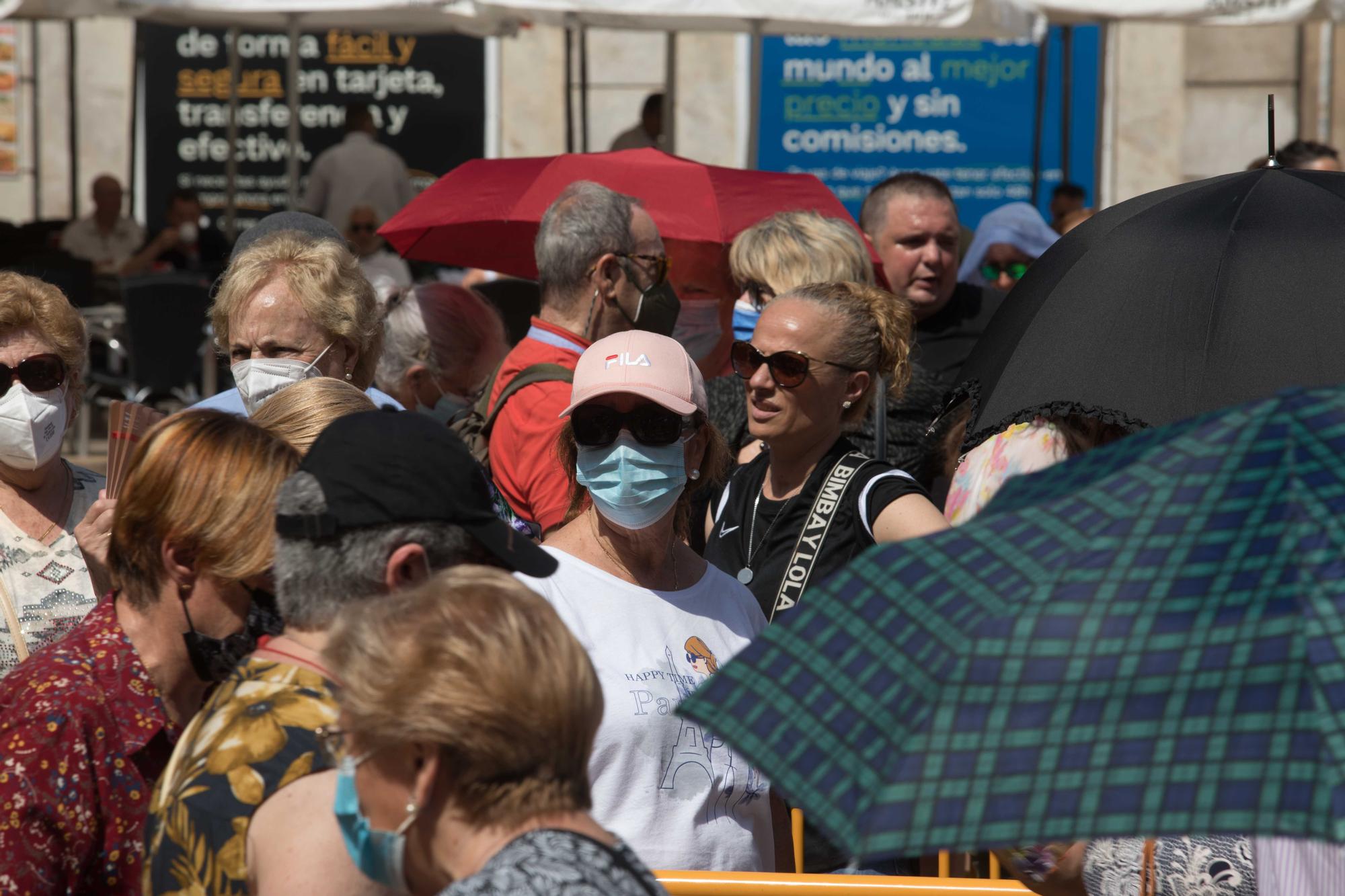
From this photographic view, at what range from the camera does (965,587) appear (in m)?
1.79

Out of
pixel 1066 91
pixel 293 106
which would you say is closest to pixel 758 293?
pixel 293 106

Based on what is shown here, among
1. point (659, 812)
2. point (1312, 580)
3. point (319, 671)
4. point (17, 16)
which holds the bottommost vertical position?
point (659, 812)

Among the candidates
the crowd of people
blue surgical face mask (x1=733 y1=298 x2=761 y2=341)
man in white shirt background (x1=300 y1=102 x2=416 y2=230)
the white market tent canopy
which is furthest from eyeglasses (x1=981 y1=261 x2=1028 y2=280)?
man in white shirt background (x1=300 y1=102 x2=416 y2=230)

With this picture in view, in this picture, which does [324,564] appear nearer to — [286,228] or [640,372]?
[640,372]

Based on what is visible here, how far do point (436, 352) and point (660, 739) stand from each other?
282 cm

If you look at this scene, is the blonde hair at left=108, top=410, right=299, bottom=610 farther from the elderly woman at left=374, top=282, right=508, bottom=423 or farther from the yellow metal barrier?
the elderly woman at left=374, top=282, right=508, bottom=423

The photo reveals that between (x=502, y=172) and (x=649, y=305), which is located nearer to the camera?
(x=649, y=305)

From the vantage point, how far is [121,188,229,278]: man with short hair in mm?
11727

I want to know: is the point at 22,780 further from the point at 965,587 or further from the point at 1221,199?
the point at 1221,199

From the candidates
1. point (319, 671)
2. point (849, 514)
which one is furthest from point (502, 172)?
point (319, 671)

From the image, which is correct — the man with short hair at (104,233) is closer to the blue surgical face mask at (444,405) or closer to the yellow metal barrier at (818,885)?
the blue surgical face mask at (444,405)

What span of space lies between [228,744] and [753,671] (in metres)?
0.84

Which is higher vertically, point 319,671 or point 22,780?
point 319,671

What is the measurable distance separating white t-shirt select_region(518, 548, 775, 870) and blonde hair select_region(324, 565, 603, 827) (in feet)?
3.28
